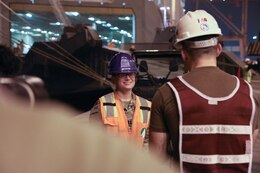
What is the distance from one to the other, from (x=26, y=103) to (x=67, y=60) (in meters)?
11.9

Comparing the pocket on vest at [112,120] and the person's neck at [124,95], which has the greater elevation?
the person's neck at [124,95]

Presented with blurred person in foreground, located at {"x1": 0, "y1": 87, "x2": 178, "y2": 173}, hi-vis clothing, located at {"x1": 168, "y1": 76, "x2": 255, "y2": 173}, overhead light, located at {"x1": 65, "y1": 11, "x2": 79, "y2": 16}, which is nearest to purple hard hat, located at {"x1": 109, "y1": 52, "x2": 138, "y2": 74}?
hi-vis clothing, located at {"x1": 168, "y1": 76, "x2": 255, "y2": 173}

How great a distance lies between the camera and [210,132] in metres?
1.55

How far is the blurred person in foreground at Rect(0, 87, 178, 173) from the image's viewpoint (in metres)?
0.50

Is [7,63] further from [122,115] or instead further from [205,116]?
[205,116]

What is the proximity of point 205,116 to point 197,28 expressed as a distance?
31 cm

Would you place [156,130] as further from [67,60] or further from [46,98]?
[67,60]

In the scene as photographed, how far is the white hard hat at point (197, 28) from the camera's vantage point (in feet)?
5.38

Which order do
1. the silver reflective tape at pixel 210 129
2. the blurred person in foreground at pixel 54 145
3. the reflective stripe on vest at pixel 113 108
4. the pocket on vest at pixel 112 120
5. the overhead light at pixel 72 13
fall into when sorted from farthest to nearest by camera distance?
the overhead light at pixel 72 13 < the reflective stripe on vest at pixel 113 108 < the pocket on vest at pixel 112 120 < the silver reflective tape at pixel 210 129 < the blurred person in foreground at pixel 54 145

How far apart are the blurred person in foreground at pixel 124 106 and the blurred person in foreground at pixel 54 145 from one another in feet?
5.92

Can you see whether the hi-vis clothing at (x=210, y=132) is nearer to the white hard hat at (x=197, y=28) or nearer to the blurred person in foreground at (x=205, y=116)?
the blurred person in foreground at (x=205, y=116)

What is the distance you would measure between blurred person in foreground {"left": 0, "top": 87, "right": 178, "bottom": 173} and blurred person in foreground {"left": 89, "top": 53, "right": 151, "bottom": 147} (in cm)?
180

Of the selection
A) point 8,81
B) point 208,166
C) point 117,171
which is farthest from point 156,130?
point 117,171

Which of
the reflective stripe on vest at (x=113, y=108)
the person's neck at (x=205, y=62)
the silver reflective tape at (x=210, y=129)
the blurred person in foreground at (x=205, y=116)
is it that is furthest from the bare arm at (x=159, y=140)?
the reflective stripe on vest at (x=113, y=108)
